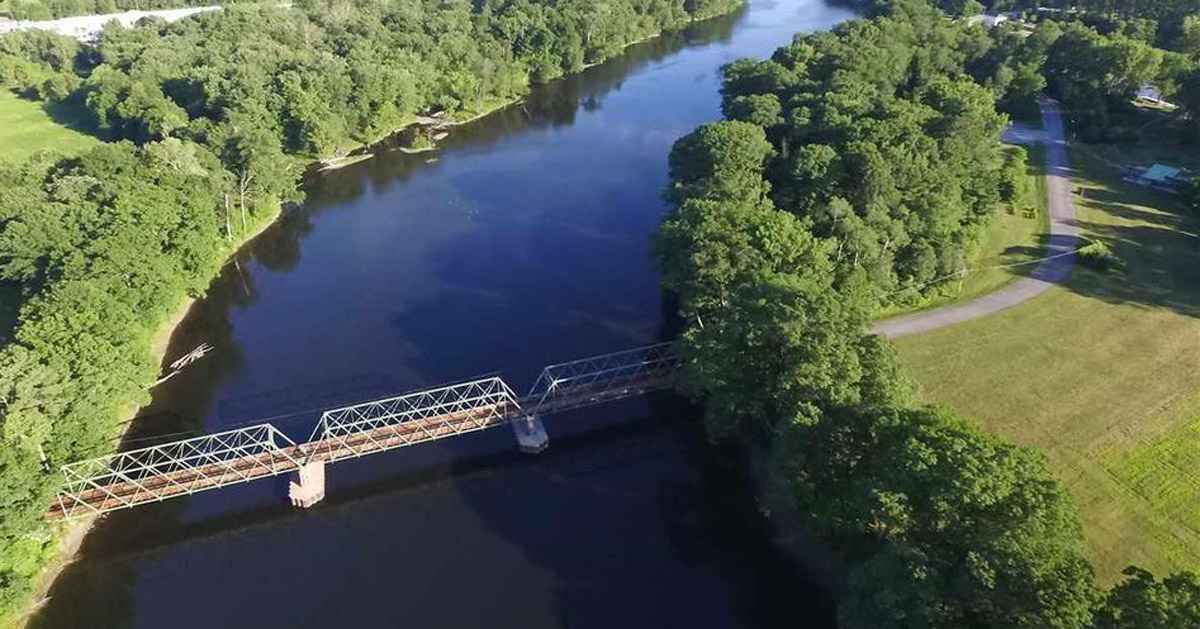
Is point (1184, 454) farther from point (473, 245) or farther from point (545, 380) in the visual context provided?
point (473, 245)

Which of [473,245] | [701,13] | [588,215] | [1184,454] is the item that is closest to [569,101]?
[588,215]

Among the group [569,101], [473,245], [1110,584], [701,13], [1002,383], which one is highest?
[701,13]

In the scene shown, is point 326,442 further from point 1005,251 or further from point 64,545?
point 1005,251

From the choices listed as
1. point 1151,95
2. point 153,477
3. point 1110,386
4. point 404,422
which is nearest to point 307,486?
point 404,422

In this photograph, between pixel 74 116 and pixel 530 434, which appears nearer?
pixel 530 434

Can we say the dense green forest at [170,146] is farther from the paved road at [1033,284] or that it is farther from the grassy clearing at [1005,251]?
the grassy clearing at [1005,251]

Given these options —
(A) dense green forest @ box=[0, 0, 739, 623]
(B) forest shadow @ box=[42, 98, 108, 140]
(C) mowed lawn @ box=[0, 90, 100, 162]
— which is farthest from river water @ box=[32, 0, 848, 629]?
(B) forest shadow @ box=[42, 98, 108, 140]
